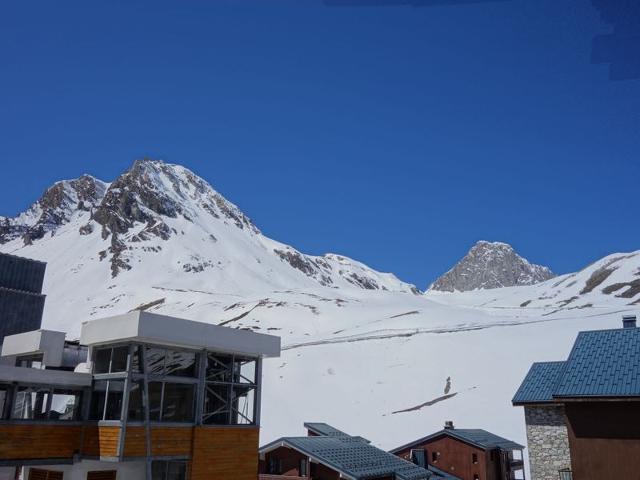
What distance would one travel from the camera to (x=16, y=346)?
21078 mm

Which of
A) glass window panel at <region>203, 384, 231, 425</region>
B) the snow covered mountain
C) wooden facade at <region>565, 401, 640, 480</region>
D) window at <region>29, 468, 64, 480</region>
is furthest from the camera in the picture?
the snow covered mountain

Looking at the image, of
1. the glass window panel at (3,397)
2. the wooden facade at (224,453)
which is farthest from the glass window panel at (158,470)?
the glass window panel at (3,397)

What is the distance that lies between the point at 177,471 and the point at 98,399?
132 inches

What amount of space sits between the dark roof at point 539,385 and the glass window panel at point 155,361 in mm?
14443

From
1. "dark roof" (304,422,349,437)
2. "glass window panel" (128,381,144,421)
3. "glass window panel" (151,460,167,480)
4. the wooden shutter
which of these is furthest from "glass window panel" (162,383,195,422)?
"dark roof" (304,422,349,437)

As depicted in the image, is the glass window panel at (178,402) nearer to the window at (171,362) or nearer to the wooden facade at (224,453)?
the window at (171,362)

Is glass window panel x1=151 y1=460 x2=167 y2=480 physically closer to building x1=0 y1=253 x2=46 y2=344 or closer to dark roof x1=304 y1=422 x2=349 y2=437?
dark roof x1=304 y1=422 x2=349 y2=437

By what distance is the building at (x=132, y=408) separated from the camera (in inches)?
678

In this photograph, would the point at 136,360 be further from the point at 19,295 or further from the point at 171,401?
the point at 19,295

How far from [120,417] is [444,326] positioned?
7065 centimetres

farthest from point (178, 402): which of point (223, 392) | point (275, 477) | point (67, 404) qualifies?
point (275, 477)

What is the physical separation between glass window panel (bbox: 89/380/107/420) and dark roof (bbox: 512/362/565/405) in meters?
16.0

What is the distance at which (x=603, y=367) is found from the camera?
16.5 metres

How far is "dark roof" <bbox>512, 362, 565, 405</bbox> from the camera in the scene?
23.9 meters
